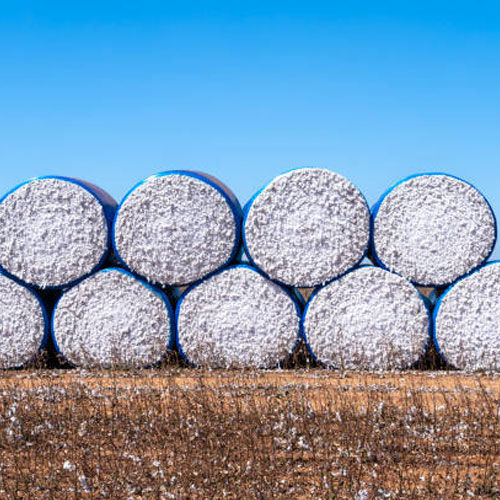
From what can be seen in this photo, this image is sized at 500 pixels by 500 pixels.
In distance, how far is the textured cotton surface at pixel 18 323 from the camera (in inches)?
337

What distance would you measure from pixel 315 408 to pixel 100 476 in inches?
80.7

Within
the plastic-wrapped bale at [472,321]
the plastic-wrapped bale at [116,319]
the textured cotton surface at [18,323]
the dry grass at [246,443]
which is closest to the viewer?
the dry grass at [246,443]

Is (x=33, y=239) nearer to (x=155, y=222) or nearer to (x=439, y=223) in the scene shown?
(x=155, y=222)

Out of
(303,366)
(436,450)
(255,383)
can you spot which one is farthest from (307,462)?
(303,366)

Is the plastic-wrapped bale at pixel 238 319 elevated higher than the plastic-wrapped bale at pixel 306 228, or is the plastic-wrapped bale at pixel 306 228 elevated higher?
the plastic-wrapped bale at pixel 306 228

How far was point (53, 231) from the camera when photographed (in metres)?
8.52

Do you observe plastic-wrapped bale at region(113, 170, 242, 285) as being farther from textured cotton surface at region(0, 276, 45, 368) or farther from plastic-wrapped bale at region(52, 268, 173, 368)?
textured cotton surface at region(0, 276, 45, 368)

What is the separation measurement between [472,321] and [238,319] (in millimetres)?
2462

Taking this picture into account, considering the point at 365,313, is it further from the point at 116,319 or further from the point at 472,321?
the point at 116,319

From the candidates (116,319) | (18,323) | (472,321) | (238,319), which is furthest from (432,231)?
(18,323)

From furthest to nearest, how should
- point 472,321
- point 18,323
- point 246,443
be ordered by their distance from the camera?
point 18,323 → point 472,321 → point 246,443

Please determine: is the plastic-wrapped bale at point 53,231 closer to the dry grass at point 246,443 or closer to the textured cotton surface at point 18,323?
the textured cotton surface at point 18,323

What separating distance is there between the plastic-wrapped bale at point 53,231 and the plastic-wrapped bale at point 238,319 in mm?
1179

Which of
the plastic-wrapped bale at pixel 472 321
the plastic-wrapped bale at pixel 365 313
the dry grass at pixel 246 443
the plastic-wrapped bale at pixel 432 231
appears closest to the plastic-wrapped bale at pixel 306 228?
the plastic-wrapped bale at pixel 365 313
